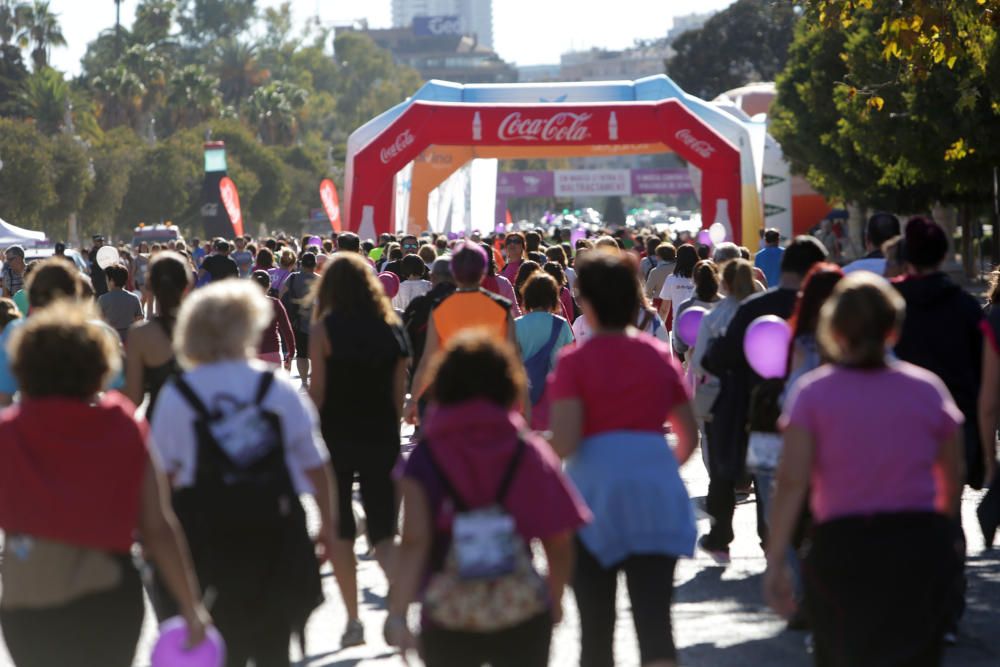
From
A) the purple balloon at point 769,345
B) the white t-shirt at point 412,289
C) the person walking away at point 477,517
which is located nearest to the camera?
the person walking away at point 477,517

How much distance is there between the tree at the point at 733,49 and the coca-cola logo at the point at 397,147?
64.2 metres

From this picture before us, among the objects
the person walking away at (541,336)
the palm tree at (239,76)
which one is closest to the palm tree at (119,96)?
the palm tree at (239,76)

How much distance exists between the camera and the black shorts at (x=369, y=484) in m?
7.23

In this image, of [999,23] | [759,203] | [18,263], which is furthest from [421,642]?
[759,203]

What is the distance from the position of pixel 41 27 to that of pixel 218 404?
78.6m

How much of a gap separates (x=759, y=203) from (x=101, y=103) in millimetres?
62329

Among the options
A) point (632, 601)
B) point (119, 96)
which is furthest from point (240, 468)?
point (119, 96)

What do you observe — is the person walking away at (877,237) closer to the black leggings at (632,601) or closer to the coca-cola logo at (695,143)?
the black leggings at (632,601)

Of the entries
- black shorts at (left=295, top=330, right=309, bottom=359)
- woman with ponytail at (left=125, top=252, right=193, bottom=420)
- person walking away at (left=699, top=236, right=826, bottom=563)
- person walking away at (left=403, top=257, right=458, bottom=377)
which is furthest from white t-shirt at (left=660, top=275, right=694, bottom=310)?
woman with ponytail at (left=125, top=252, right=193, bottom=420)

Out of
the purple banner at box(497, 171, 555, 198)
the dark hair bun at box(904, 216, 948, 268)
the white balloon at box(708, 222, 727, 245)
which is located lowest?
the dark hair bun at box(904, 216, 948, 268)

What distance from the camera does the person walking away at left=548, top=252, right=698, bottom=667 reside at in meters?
5.09

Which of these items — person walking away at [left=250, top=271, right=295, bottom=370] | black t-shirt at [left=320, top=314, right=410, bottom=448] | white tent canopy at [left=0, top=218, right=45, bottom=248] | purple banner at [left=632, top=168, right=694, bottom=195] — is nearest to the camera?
black t-shirt at [left=320, top=314, right=410, bottom=448]

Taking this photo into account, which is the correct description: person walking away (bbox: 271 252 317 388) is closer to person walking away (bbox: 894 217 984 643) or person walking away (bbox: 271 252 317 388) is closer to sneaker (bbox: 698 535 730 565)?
sneaker (bbox: 698 535 730 565)

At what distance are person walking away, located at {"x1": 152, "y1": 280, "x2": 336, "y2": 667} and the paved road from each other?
5.88 feet
